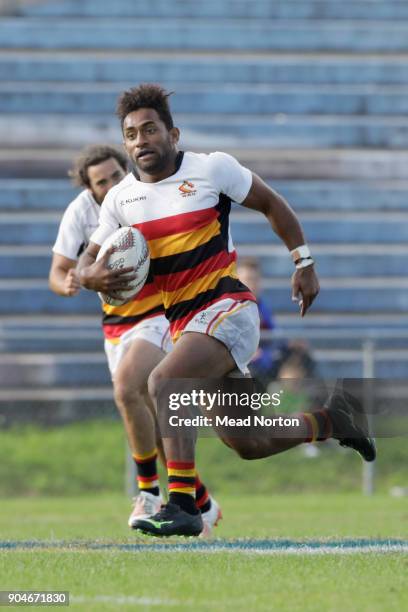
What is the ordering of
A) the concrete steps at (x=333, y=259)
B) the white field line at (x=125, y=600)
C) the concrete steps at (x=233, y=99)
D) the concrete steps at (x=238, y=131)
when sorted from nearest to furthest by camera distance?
the white field line at (x=125, y=600), the concrete steps at (x=333, y=259), the concrete steps at (x=238, y=131), the concrete steps at (x=233, y=99)

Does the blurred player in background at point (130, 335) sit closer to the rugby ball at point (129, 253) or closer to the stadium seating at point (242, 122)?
the rugby ball at point (129, 253)

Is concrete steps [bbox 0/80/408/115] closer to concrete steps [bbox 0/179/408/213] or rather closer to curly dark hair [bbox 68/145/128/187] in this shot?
concrete steps [bbox 0/179/408/213]

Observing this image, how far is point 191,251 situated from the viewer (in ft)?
18.9

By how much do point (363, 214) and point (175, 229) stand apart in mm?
10059

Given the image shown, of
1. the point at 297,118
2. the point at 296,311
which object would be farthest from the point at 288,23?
the point at 296,311

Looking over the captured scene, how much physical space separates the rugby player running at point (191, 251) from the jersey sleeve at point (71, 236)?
52.6 inches

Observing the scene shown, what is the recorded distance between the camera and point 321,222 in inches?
605

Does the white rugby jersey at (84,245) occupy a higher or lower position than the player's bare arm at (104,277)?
lower

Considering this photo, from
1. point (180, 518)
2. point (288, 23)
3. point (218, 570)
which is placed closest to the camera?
point (218, 570)

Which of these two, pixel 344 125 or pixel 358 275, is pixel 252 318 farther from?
pixel 344 125

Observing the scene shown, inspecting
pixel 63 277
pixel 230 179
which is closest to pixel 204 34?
pixel 63 277

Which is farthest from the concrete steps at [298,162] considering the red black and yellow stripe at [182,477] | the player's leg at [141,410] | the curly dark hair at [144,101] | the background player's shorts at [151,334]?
the red black and yellow stripe at [182,477]

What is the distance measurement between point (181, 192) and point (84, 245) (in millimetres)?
1696

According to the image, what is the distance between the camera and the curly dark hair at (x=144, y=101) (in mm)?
5879
